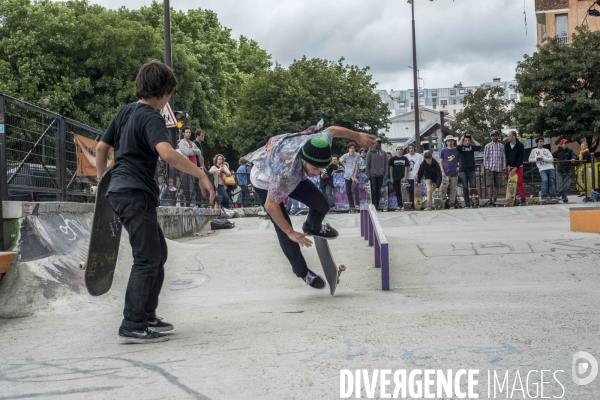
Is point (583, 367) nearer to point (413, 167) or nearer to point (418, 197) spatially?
point (413, 167)

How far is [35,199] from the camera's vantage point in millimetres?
7281

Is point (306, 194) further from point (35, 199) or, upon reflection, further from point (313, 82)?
point (313, 82)

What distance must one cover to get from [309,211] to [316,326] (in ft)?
4.86

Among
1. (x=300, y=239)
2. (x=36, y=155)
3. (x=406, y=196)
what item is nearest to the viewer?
(x=300, y=239)

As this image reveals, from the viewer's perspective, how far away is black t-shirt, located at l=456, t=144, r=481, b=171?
51.0 feet

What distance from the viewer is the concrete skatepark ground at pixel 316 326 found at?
3285 mm

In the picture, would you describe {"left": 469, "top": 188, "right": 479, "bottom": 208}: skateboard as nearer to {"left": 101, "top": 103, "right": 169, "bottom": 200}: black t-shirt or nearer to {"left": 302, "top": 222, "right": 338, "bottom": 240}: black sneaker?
{"left": 302, "top": 222, "right": 338, "bottom": 240}: black sneaker

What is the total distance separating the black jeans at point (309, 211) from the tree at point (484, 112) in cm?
3828

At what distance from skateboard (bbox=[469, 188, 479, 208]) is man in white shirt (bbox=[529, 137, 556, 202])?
1.61 meters

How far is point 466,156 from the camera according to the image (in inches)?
615

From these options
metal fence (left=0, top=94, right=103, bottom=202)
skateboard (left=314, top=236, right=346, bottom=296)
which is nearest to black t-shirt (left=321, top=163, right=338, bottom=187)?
metal fence (left=0, top=94, right=103, bottom=202)

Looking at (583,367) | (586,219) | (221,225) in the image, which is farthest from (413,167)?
(583,367)

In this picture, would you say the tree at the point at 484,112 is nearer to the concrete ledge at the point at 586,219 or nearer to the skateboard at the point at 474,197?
the skateboard at the point at 474,197

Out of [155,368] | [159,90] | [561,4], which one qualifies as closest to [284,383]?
[155,368]
